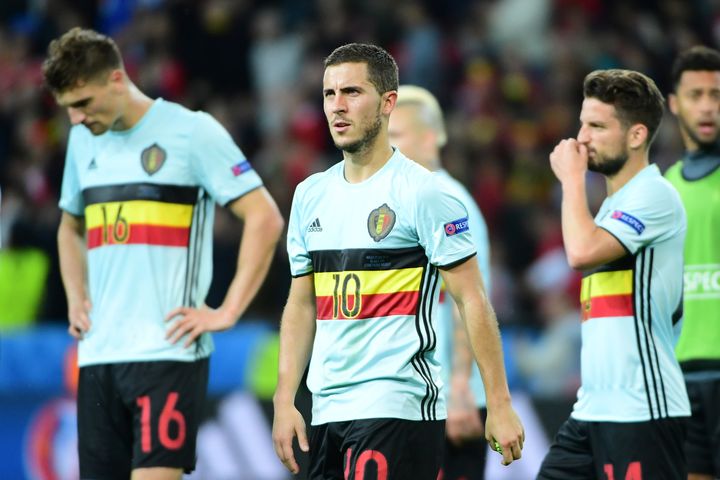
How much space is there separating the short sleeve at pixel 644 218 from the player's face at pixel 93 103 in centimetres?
240

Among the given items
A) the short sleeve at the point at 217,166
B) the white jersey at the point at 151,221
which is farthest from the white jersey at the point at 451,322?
the white jersey at the point at 151,221

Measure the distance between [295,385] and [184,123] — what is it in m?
1.77

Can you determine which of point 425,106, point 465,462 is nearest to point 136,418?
point 465,462

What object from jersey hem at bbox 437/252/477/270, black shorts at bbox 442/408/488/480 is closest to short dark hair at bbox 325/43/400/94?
jersey hem at bbox 437/252/477/270

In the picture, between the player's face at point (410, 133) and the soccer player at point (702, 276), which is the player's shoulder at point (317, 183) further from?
the soccer player at point (702, 276)

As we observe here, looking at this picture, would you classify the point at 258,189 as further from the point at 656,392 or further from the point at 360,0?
the point at 360,0

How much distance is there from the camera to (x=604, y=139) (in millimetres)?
6070

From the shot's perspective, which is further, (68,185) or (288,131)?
(288,131)

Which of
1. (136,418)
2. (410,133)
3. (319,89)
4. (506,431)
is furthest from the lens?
(319,89)

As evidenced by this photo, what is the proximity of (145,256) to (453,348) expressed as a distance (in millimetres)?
1703

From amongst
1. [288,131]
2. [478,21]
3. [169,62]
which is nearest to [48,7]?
[169,62]

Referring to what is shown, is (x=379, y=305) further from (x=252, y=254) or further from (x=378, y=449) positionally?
(x=252, y=254)

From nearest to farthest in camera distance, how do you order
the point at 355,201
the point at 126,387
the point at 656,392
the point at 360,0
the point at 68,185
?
the point at 355,201 → the point at 656,392 → the point at 126,387 → the point at 68,185 → the point at 360,0

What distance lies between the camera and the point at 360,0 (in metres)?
15.3
